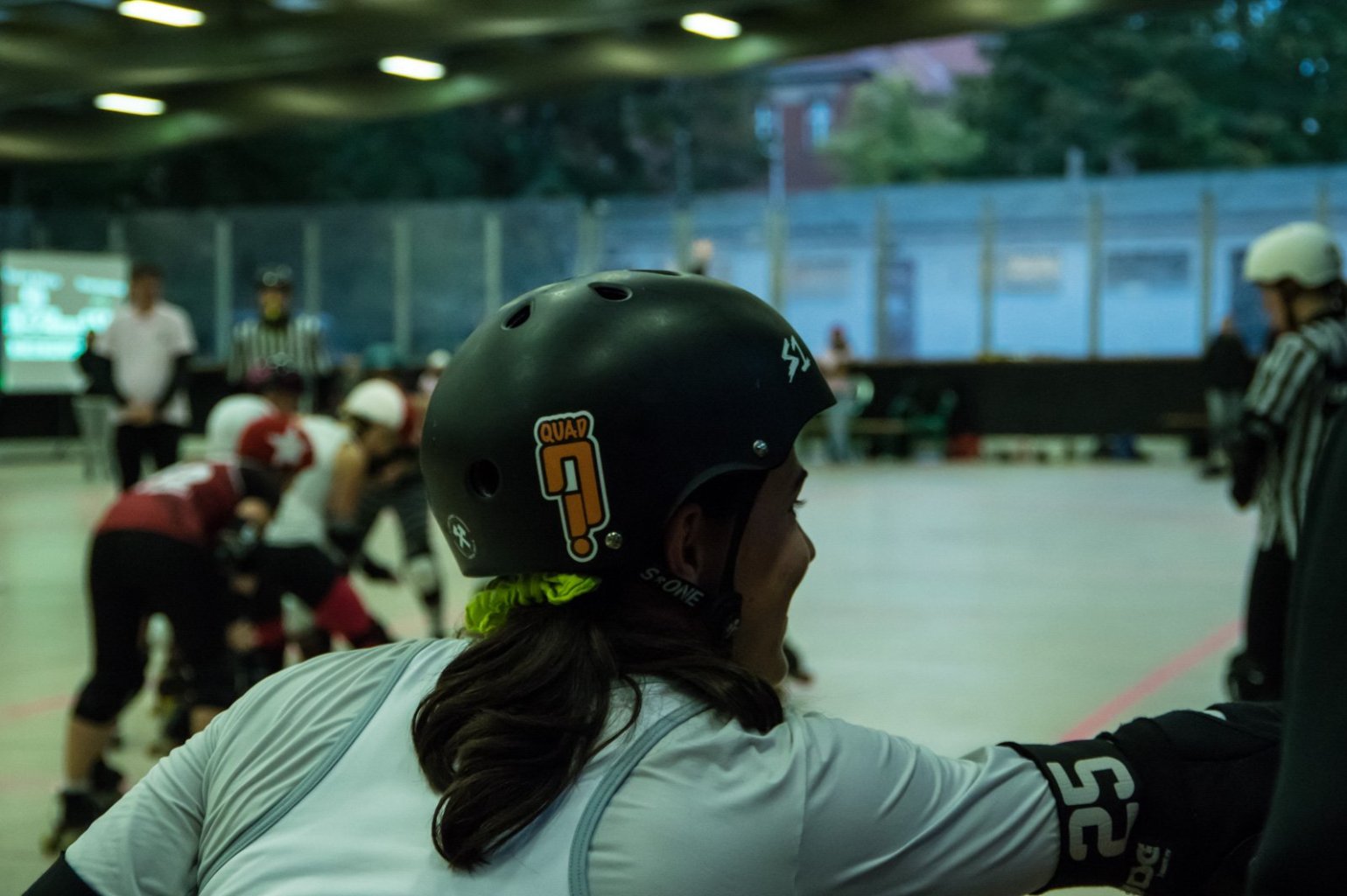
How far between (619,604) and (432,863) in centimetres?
29

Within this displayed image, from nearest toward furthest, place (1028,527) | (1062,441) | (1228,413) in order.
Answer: (1028,527) → (1228,413) → (1062,441)

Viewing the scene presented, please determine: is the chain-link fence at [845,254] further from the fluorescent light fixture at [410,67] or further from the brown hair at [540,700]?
the brown hair at [540,700]

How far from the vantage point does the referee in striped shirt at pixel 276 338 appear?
27.9 ft

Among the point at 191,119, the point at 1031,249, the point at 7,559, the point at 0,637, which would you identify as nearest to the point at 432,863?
the point at 0,637

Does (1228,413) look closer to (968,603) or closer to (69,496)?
(968,603)

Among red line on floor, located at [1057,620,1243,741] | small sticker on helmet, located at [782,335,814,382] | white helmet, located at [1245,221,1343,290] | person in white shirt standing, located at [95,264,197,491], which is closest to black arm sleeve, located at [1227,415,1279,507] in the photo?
white helmet, located at [1245,221,1343,290]

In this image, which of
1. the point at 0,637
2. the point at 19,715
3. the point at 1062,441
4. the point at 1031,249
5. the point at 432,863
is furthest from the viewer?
the point at 1031,249

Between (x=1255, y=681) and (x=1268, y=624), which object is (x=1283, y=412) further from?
(x=1255, y=681)

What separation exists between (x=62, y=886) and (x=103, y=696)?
3056 mm

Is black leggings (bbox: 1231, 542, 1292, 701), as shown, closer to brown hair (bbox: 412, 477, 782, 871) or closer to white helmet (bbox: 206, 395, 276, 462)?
A: white helmet (bbox: 206, 395, 276, 462)

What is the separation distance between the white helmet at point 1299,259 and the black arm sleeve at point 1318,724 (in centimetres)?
405

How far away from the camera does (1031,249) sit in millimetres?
24188

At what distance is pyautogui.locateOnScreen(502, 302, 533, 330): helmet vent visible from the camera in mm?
1487

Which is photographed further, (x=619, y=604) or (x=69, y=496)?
(x=69, y=496)
